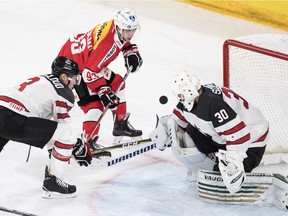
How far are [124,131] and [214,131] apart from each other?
93 cm

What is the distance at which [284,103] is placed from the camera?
438 cm

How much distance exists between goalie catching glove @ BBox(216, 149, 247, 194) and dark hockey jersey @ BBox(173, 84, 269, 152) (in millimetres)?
44

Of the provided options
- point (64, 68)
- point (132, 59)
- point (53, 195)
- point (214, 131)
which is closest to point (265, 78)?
point (132, 59)

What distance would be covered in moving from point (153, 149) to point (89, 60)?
1.90ft

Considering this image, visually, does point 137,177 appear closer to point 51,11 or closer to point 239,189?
point 239,189

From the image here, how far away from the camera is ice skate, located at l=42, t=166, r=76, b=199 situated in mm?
3713

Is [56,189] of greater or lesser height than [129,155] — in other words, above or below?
below

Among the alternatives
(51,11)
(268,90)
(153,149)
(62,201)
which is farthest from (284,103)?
(51,11)

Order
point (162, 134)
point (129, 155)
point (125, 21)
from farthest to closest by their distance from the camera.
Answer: point (125, 21)
point (129, 155)
point (162, 134)

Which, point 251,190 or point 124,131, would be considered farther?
point 124,131

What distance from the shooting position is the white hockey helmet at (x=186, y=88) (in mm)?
3523

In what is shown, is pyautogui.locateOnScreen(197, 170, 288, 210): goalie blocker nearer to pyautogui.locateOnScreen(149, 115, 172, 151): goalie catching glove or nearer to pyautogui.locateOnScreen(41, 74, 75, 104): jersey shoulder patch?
pyautogui.locateOnScreen(149, 115, 172, 151): goalie catching glove

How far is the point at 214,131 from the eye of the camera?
3646 millimetres

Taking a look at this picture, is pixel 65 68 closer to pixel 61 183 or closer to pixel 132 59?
pixel 61 183
